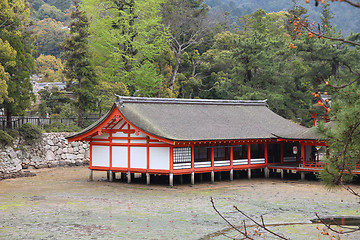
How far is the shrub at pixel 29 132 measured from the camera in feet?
124

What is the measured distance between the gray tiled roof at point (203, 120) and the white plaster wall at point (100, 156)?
4.99 ft

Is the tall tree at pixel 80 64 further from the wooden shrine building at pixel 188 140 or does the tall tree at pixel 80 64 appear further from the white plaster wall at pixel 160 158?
the white plaster wall at pixel 160 158

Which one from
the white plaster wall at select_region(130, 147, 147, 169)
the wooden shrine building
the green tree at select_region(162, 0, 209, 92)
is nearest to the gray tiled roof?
the wooden shrine building

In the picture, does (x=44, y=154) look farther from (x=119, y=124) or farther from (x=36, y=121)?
(x=119, y=124)

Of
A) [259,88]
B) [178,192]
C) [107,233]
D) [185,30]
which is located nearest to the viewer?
[107,233]

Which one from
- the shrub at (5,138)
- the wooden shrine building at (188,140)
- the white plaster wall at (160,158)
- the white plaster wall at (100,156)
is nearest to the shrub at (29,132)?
the shrub at (5,138)

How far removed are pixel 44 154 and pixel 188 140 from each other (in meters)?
16.7

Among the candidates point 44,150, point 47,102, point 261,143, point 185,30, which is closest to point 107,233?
point 261,143

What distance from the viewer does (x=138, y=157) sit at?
2883 cm

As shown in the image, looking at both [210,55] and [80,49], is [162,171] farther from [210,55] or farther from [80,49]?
[210,55]

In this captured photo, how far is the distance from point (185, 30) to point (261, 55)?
55.5 ft

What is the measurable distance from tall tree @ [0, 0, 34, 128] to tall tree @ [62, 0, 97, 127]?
5.53 meters

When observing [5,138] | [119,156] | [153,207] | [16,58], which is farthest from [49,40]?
[153,207]

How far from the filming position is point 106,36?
51031mm
